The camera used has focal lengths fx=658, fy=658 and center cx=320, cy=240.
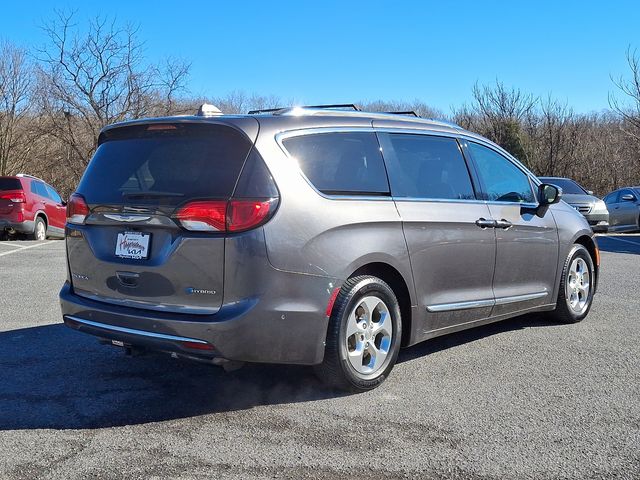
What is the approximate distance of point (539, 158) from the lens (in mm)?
35250

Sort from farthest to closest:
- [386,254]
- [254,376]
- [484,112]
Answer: [484,112] < [254,376] < [386,254]

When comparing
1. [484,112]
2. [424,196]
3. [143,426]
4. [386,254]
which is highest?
[484,112]

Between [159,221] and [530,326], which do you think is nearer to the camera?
[159,221]

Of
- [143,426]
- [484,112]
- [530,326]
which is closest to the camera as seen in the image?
[143,426]

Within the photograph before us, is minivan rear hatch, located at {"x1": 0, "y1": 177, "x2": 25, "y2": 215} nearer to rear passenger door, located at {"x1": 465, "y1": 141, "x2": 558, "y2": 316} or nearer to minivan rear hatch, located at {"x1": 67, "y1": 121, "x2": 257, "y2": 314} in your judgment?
minivan rear hatch, located at {"x1": 67, "y1": 121, "x2": 257, "y2": 314}

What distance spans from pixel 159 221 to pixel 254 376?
1466 millimetres

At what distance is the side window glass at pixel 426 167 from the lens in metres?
4.64

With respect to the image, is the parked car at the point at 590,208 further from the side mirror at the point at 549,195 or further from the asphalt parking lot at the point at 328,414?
the asphalt parking lot at the point at 328,414

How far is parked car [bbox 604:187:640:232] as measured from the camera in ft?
62.3

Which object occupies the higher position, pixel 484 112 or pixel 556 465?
pixel 484 112

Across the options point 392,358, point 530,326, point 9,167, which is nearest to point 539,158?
point 9,167

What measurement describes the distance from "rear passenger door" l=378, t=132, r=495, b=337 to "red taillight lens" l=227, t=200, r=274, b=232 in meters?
1.17

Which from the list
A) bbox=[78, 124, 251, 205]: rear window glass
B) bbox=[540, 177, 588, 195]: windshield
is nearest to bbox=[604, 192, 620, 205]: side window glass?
bbox=[540, 177, 588, 195]: windshield

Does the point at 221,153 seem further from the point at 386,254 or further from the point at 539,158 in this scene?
the point at 539,158
